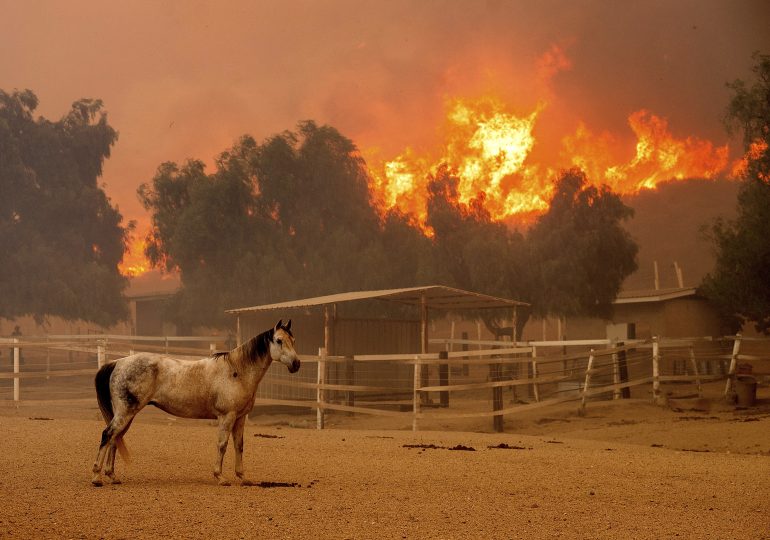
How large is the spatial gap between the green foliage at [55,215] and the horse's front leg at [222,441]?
3950 cm

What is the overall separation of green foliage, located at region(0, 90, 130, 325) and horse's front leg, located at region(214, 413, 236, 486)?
130ft

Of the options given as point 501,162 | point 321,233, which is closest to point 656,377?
point 321,233

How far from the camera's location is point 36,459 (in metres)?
10.2

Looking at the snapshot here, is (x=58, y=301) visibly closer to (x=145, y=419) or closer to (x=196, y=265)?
(x=196, y=265)

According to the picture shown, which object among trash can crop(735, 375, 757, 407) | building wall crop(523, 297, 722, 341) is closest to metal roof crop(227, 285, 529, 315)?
trash can crop(735, 375, 757, 407)

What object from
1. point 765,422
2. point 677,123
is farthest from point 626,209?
point 677,123

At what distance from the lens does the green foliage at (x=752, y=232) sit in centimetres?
2495

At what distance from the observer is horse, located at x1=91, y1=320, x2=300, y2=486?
883 cm

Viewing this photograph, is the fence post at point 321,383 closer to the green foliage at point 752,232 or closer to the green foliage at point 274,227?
the green foliage at point 752,232

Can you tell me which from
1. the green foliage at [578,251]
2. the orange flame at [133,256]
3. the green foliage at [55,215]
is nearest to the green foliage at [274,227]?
the orange flame at [133,256]

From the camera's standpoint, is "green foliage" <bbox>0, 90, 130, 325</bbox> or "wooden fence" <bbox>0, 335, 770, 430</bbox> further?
"green foliage" <bbox>0, 90, 130, 325</bbox>

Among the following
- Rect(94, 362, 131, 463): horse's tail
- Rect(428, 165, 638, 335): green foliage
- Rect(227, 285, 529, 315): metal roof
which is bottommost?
Rect(94, 362, 131, 463): horse's tail

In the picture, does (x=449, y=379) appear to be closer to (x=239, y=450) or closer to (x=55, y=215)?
(x=239, y=450)

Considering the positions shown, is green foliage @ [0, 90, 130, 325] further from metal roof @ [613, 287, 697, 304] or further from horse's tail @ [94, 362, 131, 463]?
horse's tail @ [94, 362, 131, 463]
